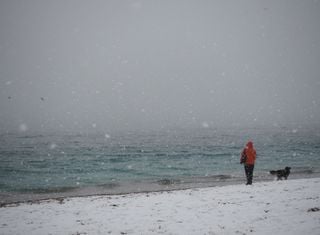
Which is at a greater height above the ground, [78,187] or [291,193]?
[291,193]

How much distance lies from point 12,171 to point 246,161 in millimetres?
26585

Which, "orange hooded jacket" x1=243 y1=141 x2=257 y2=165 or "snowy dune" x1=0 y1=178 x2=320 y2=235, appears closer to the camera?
"snowy dune" x1=0 y1=178 x2=320 y2=235

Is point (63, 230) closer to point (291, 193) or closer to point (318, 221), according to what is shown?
point (318, 221)

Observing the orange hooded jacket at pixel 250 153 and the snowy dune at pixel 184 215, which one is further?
the orange hooded jacket at pixel 250 153

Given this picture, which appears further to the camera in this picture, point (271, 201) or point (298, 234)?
point (271, 201)

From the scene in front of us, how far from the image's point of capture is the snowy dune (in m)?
7.99

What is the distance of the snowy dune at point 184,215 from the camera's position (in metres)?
7.99

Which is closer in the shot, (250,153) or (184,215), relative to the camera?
(184,215)

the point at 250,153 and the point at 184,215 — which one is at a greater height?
the point at 250,153

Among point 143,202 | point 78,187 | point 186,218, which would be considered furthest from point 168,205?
point 78,187

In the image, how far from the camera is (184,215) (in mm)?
9695

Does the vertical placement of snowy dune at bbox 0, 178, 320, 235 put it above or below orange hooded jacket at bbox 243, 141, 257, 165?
below

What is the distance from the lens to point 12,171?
30.9 m

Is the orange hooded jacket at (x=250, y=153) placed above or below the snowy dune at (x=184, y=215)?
above
